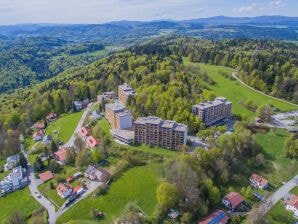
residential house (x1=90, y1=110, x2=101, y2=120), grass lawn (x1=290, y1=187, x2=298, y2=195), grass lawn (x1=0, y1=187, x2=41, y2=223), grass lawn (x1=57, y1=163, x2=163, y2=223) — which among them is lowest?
grass lawn (x1=0, y1=187, x2=41, y2=223)

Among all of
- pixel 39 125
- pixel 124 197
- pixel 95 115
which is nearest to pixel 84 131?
pixel 95 115

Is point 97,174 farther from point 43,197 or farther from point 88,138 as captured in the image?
point 88,138

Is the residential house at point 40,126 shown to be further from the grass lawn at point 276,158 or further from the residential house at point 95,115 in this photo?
the grass lawn at point 276,158

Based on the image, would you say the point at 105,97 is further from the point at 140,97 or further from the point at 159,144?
the point at 159,144

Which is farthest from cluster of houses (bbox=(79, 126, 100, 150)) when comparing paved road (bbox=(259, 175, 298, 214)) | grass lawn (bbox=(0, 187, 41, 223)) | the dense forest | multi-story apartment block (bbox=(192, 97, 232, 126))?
paved road (bbox=(259, 175, 298, 214))

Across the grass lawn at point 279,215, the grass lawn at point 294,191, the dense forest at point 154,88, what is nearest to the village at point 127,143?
the grass lawn at point 279,215

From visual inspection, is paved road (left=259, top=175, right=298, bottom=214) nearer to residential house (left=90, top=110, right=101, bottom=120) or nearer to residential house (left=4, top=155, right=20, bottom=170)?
residential house (left=90, top=110, right=101, bottom=120)
